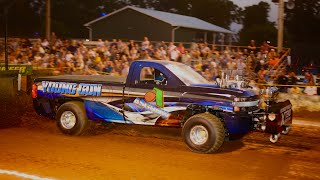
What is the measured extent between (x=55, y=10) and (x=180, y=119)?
52.6m

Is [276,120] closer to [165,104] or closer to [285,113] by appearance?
[285,113]

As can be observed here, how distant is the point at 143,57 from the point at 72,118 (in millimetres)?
10377

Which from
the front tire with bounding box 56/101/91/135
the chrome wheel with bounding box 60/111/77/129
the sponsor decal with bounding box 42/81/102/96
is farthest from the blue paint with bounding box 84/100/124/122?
the chrome wheel with bounding box 60/111/77/129

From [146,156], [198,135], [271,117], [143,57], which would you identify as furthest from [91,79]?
[143,57]

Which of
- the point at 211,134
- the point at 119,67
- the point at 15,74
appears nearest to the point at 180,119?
the point at 211,134

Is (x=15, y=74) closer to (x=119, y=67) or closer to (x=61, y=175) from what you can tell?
(x=119, y=67)

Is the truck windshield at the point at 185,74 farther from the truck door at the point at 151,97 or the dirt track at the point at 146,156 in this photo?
the dirt track at the point at 146,156

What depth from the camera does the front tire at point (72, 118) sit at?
33.9 ft

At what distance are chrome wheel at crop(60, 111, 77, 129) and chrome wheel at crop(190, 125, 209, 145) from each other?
3.09 m

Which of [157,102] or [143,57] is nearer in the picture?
[157,102]

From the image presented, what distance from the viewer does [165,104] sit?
9.42 meters

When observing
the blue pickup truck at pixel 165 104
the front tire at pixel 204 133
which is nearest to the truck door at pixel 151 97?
the blue pickup truck at pixel 165 104

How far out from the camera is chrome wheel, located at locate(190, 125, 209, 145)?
896 centimetres

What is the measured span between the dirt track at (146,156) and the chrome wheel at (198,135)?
0.30 meters
